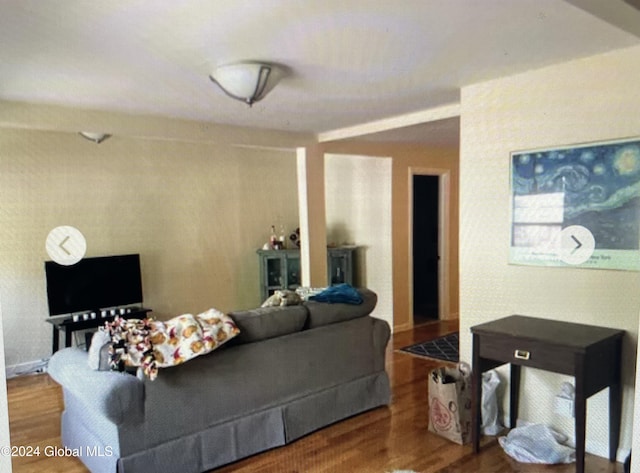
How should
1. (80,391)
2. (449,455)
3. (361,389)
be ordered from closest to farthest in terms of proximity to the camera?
(80,391) → (449,455) → (361,389)

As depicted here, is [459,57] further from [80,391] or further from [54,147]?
[54,147]

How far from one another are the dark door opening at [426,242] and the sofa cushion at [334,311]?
284 cm

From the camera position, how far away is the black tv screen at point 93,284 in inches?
160

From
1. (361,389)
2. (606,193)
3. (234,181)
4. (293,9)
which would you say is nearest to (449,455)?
(361,389)

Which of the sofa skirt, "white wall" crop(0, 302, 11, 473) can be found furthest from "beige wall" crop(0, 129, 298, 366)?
"white wall" crop(0, 302, 11, 473)

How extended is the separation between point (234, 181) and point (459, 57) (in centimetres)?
345

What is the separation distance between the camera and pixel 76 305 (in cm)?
413

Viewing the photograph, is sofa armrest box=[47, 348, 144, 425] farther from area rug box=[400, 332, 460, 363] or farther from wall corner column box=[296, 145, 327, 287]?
area rug box=[400, 332, 460, 363]

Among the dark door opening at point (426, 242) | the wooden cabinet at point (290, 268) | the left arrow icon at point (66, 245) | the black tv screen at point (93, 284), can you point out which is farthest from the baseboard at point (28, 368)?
the dark door opening at point (426, 242)

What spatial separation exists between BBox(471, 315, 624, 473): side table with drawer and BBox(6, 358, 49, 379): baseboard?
367 centimetres

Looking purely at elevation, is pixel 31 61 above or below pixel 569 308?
above

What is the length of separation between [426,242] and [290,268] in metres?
1.83

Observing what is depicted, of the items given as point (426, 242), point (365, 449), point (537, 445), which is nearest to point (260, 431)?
point (365, 449)

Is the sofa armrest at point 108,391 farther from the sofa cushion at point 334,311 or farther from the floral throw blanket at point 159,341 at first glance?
the sofa cushion at point 334,311
